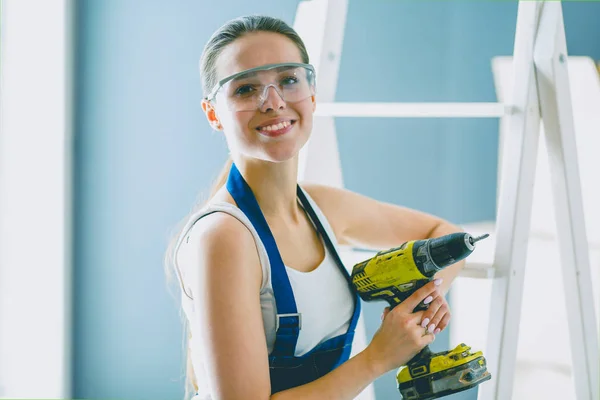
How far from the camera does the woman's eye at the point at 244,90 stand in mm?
1247

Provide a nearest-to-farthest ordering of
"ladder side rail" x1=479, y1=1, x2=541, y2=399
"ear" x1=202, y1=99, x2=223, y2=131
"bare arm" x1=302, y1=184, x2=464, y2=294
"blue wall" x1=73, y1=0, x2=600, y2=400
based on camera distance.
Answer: "ear" x1=202, y1=99, x2=223, y2=131 < "ladder side rail" x1=479, y1=1, x2=541, y2=399 < "bare arm" x1=302, y1=184, x2=464, y2=294 < "blue wall" x1=73, y1=0, x2=600, y2=400

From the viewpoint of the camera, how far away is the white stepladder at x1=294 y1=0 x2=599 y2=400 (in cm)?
143

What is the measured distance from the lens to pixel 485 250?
2.25 metres

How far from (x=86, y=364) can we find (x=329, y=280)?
197 cm

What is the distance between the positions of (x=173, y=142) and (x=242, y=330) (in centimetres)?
175

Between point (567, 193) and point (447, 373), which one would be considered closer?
point (447, 373)

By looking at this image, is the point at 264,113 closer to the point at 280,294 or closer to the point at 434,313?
the point at 280,294

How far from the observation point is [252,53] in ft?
4.07

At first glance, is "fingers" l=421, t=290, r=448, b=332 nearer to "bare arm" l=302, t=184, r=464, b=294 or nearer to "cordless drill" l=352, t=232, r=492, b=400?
"cordless drill" l=352, t=232, r=492, b=400

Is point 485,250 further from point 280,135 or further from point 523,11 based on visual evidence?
point 280,135

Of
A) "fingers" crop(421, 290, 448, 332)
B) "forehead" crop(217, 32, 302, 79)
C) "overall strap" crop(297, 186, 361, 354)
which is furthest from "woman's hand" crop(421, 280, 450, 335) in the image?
"forehead" crop(217, 32, 302, 79)

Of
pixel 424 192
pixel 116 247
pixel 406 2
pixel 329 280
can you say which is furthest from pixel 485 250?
pixel 116 247

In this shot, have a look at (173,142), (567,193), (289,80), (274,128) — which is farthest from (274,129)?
(173,142)

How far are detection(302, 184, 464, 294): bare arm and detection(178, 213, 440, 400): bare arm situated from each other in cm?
34
